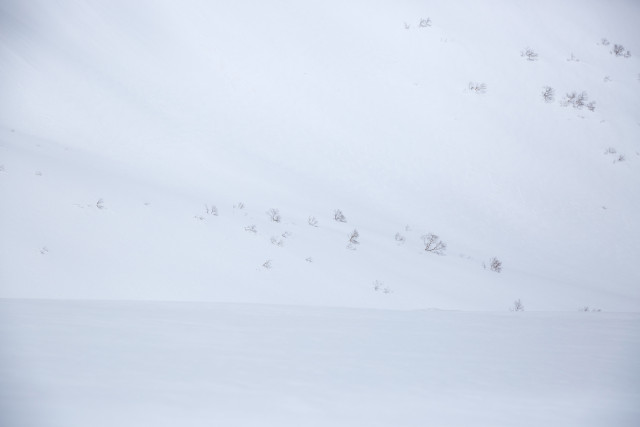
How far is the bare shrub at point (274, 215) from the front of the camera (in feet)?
32.7

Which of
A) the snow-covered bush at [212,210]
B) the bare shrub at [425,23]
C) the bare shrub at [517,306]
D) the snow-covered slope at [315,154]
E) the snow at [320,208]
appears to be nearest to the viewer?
the snow at [320,208]

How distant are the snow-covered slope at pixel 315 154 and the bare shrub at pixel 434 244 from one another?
0.23 meters

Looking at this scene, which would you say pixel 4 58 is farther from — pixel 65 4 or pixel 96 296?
pixel 96 296

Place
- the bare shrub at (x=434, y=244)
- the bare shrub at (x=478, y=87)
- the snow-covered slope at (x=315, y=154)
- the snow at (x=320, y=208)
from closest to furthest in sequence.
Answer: the snow at (x=320, y=208) → the snow-covered slope at (x=315, y=154) → the bare shrub at (x=434, y=244) → the bare shrub at (x=478, y=87)

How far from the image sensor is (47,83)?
12633 millimetres

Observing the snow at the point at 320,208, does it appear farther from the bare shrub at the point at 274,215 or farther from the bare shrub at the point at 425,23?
the bare shrub at the point at 425,23

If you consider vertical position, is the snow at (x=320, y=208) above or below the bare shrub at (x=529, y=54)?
below

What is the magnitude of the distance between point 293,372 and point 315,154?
972 centimetres

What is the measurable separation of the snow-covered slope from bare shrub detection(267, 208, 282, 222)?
161mm

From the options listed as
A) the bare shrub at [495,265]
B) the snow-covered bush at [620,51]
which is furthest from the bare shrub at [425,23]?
the bare shrub at [495,265]

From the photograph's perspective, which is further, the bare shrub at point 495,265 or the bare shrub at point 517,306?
the bare shrub at point 495,265

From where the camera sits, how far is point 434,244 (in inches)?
432

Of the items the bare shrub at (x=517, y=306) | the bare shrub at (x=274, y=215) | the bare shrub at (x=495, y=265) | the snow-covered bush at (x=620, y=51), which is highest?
the snow-covered bush at (x=620, y=51)

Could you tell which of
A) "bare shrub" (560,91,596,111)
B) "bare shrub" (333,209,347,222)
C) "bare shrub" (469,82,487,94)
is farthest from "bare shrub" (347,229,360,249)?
"bare shrub" (560,91,596,111)
